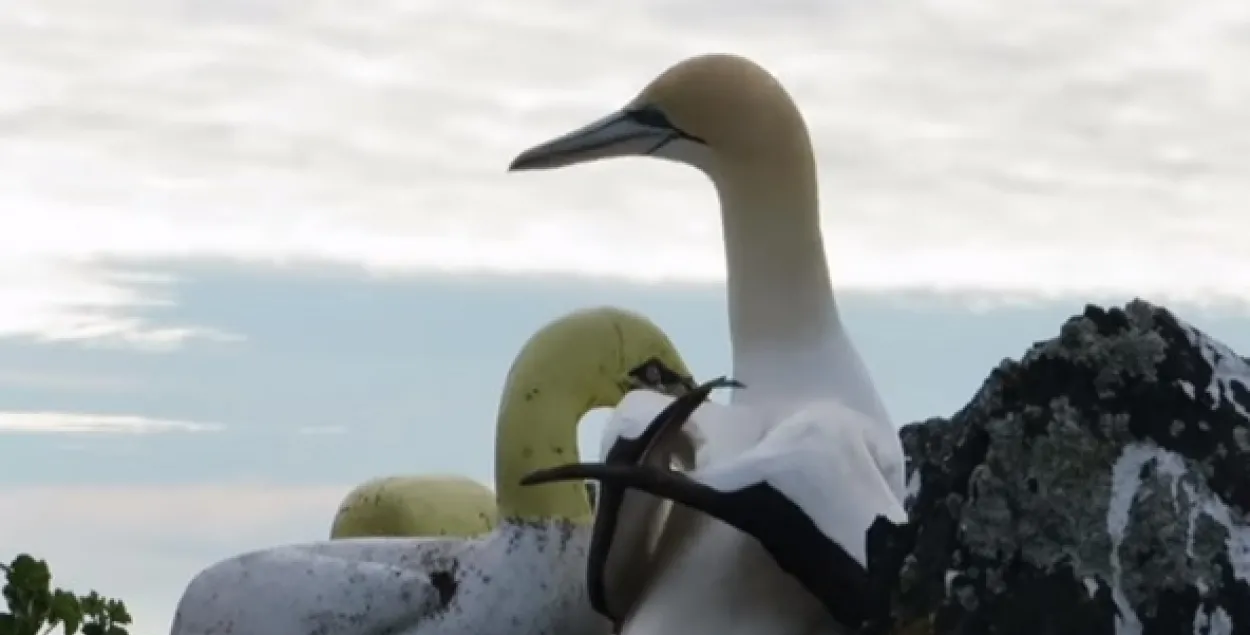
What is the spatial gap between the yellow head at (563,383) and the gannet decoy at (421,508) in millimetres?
680

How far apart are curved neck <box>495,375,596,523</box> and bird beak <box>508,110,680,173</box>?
0.44 meters

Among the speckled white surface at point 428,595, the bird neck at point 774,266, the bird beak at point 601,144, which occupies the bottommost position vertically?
the speckled white surface at point 428,595

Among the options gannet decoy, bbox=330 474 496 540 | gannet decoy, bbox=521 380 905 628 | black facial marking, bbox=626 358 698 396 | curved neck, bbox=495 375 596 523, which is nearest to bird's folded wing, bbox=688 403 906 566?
gannet decoy, bbox=521 380 905 628

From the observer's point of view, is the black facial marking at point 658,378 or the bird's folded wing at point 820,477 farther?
the black facial marking at point 658,378

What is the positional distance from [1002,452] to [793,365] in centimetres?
170

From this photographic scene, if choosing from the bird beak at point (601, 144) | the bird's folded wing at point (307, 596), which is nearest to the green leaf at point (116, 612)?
the bird's folded wing at point (307, 596)

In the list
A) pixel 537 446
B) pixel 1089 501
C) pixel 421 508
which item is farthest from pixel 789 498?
pixel 421 508

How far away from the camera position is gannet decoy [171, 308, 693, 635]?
147 inches

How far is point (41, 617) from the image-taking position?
3.16m

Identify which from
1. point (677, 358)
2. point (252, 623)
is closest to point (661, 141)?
point (677, 358)

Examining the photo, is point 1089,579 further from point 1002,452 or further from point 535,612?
point 535,612

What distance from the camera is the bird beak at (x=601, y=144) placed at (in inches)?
139

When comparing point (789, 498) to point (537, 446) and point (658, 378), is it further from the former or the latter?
point (537, 446)

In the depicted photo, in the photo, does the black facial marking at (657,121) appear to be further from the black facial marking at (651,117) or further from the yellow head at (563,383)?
the yellow head at (563,383)
